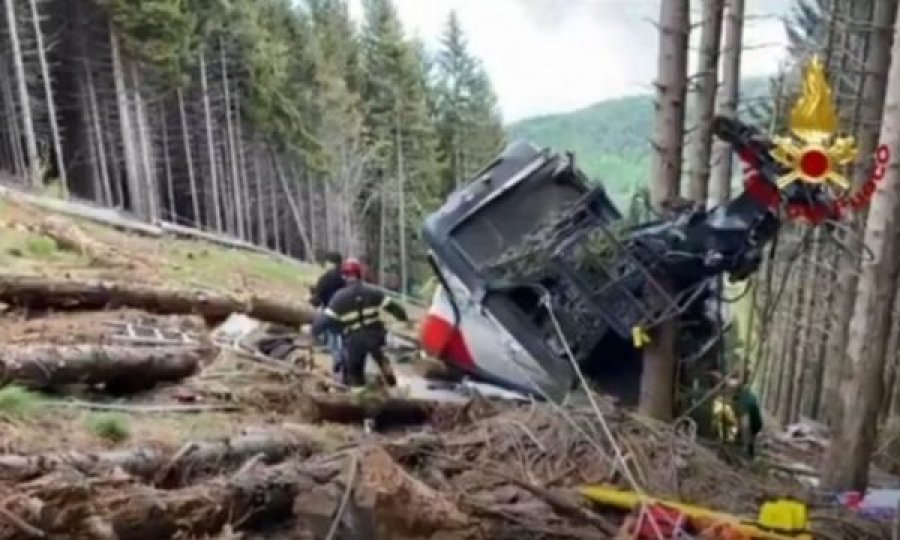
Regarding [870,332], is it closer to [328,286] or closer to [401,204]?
[328,286]

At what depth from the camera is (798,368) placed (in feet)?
89.8

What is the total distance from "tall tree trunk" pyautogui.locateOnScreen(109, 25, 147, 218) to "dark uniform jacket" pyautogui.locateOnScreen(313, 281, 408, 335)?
26574 mm

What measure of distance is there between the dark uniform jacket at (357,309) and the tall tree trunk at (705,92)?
469 cm

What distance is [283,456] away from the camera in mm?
6957

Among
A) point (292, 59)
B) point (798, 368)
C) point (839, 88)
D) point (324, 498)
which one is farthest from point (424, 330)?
point (292, 59)

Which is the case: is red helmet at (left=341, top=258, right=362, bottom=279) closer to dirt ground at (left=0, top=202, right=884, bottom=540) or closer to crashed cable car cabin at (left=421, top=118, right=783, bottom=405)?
crashed cable car cabin at (left=421, top=118, right=783, bottom=405)

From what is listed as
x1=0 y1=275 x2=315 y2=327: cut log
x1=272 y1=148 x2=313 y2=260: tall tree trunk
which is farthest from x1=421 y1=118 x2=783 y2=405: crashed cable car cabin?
x1=272 y1=148 x2=313 y2=260: tall tree trunk

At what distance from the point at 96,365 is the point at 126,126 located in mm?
29327

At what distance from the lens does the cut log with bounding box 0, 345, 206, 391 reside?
7.48 meters

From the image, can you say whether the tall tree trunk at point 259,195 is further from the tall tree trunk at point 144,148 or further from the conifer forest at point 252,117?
the tall tree trunk at point 144,148

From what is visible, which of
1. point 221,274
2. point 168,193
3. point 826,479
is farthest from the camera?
point 168,193

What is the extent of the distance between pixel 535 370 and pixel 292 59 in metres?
43.3

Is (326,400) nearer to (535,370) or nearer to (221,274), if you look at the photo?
(535,370)

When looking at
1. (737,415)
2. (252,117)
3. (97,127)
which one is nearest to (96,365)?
(737,415)
